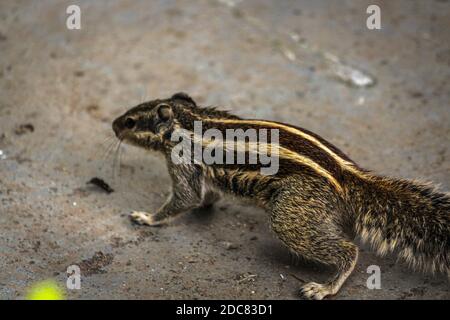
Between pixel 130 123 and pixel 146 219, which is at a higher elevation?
pixel 130 123

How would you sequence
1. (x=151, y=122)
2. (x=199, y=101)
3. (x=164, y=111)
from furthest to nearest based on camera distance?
(x=199, y=101), (x=151, y=122), (x=164, y=111)

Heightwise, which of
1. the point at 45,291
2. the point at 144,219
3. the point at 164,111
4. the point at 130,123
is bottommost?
the point at 45,291

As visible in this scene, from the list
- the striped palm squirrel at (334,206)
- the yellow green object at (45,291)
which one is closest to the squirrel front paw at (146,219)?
the striped palm squirrel at (334,206)

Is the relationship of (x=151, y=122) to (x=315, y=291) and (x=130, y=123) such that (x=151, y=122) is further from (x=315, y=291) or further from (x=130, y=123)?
(x=315, y=291)

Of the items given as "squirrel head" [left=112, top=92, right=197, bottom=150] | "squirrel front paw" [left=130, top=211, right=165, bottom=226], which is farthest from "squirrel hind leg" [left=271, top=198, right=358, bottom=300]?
"squirrel head" [left=112, top=92, right=197, bottom=150]

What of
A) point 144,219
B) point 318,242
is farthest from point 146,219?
point 318,242


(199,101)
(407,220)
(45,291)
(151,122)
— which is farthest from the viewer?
(199,101)
